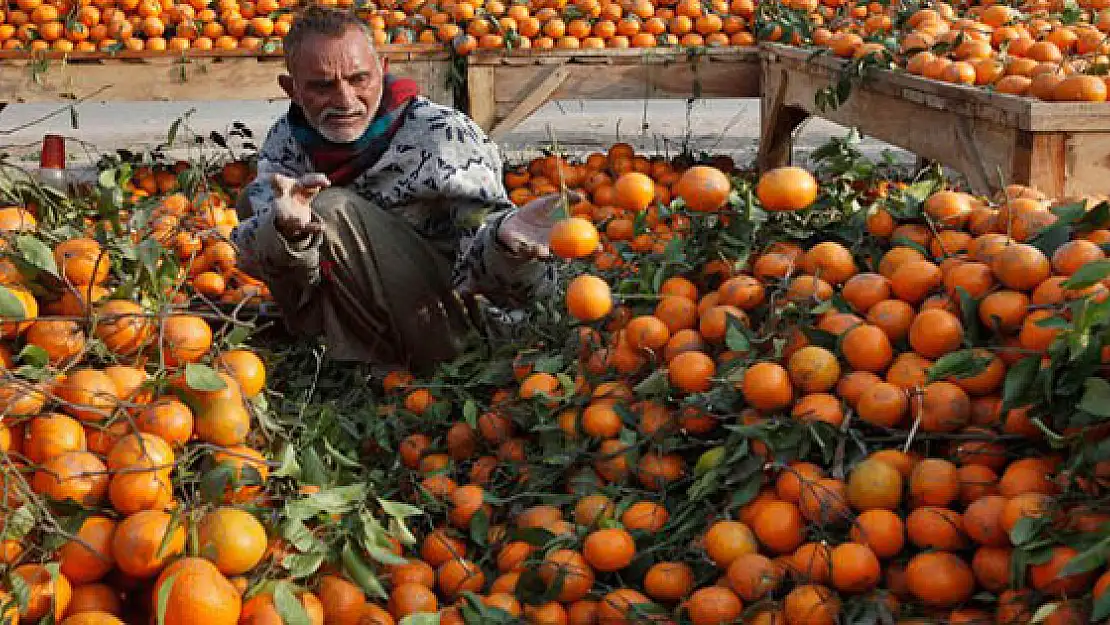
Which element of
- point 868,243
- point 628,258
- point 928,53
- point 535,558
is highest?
point 928,53

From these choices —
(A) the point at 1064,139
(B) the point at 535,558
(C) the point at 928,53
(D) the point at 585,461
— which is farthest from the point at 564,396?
(C) the point at 928,53

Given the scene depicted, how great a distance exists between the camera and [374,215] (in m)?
2.95

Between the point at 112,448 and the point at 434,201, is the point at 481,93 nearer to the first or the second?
the point at 434,201

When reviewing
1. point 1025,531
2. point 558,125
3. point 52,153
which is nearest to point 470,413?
point 1025,531

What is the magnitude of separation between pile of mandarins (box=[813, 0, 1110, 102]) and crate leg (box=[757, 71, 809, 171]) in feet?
1.24

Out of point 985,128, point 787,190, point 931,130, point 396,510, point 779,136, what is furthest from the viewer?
point 779,136

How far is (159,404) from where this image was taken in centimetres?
171

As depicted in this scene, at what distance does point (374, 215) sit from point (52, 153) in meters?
1.92

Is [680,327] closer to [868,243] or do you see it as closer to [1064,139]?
[868,243]

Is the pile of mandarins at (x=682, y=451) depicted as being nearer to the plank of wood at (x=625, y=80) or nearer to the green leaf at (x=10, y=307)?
the green leaf at (x=10, y=307)

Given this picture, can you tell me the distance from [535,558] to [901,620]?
2.21 feet

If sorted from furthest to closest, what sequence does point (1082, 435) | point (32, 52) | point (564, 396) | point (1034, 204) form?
point (32, 52) → point (564, 396) → point (1034, 204) → point (1082, 435)

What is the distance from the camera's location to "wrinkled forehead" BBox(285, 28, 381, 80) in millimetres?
2857

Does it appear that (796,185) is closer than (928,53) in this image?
Yes
